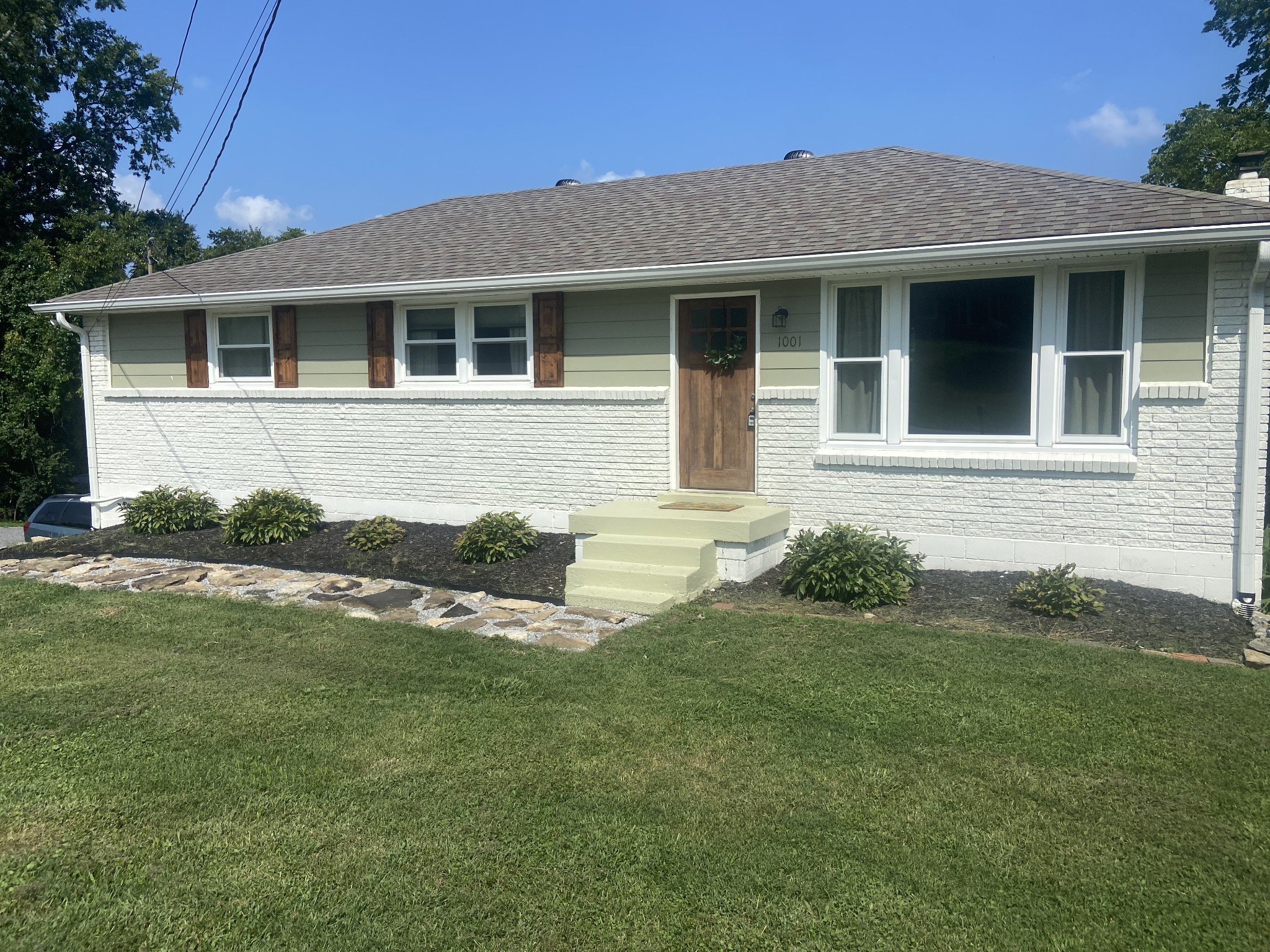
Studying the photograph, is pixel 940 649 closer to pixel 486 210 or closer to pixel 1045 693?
pixel 1045 693

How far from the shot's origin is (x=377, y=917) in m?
3.27

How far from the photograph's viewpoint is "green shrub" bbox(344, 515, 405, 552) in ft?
33.2

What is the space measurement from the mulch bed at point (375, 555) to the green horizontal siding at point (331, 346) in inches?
71.9

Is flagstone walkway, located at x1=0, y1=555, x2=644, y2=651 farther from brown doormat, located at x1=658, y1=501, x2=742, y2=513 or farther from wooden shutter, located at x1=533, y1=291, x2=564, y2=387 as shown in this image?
wooden shutter, located at x1=533, y1=291, x2=564, y2=387

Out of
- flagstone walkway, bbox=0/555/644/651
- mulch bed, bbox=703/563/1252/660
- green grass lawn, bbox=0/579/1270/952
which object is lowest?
green grass lawn, bbox=0/579/1270/952

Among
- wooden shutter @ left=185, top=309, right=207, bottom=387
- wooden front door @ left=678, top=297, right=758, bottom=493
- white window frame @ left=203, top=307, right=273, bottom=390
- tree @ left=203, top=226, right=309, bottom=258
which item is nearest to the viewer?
wooden front door @ left=678, top=297, right=758, bottom=493

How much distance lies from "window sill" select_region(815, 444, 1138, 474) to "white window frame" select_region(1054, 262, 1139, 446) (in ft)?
0.47

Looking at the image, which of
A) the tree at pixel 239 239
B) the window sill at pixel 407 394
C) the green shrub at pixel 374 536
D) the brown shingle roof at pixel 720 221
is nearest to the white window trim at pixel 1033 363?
the brown shingle roof at pixel 720 221

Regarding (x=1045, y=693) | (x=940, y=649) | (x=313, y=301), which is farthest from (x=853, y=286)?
(x=313, y=301)

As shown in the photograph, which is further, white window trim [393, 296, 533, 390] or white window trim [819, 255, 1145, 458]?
white window trim [393, 296, 533, 390]

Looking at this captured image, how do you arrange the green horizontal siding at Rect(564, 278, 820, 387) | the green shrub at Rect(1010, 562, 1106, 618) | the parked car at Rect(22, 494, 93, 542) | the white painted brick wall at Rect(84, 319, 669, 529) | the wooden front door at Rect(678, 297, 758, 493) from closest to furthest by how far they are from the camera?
the green shrub at Rect(1010, 562, 1106, 618) → the green horizontal siding at Rect(564, 278, 820, 387) → the wooden front door at Rect(678, 297, 758, 493) → the white painted brick wall at Rect(84, 319, 669, 529) → the parked car at Rect(22, 494, 93, 542)

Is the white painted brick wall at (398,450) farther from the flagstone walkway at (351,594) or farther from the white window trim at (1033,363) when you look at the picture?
the flagstone walkway at (351,594)

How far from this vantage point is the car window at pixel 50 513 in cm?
1309

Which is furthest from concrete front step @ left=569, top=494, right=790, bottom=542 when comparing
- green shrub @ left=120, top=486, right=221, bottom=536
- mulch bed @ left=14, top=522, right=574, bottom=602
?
green shrub @ left=120, top=486, right=221, bottom=536
